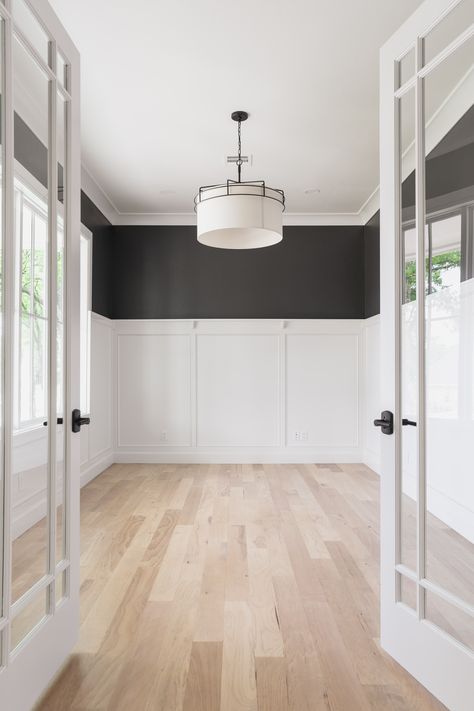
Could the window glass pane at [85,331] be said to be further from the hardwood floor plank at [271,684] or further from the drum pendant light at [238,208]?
the hardwood floor plank at [271,684]

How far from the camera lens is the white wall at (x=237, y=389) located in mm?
6176

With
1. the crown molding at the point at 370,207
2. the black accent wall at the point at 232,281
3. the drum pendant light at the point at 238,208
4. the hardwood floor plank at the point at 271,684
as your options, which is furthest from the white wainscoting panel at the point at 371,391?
the hardwood floor plank at the point at 271,684

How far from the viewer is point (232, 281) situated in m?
6.25

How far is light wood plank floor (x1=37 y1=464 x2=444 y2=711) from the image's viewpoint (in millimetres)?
1783

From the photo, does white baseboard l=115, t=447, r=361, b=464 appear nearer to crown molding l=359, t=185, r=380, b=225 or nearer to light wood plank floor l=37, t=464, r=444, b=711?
light wood plank floor l=37, t=464, r=444, b=711

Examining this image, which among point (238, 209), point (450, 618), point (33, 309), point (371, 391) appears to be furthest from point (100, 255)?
point (450, 618)

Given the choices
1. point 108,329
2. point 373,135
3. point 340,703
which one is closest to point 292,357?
point 108,329

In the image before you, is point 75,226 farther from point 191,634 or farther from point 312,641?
point 312,641

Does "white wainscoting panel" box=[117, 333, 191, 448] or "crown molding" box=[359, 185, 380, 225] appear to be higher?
"crown molding" box=[359, 185, 380, 225]

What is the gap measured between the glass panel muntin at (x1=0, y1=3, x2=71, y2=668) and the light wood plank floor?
1.17 feet

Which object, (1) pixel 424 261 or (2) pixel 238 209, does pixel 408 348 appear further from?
(2) pixel 238 209

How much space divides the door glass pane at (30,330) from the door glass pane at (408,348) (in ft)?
4.31

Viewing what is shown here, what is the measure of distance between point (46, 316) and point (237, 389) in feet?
14.6

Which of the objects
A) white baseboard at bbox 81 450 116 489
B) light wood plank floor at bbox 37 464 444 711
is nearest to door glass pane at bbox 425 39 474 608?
light wood plank floor at bbox 37 464 444 711
